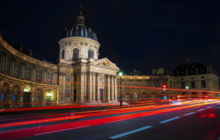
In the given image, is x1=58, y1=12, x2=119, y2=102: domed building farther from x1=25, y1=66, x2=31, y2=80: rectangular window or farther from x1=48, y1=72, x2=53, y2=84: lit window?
x1=25, y1=66, x2=31, y2=80: rectangular window

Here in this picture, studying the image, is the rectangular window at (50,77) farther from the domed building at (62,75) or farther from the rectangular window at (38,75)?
the rectangular window at (38,75)

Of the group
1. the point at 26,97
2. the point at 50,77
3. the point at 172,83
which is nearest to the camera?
the point at 26,97

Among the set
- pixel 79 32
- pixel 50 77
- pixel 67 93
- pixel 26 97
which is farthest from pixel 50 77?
pixel 79 32

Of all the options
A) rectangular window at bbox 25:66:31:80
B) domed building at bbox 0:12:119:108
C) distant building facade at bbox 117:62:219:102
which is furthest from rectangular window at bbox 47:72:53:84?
distant building facade at bbox 117:62:219:102

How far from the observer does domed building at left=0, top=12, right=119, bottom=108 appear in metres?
26.7

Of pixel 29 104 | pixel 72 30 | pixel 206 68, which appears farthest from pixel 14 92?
pixel 206 68

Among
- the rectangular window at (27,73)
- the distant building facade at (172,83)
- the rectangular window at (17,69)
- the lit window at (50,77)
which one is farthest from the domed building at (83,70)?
the distant building facade at (172,83)

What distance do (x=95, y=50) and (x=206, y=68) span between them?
46040 mm

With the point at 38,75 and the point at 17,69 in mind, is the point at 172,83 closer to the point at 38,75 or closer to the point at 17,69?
the point at 38,75

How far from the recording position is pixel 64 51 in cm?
4681

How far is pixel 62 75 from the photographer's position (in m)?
40.6

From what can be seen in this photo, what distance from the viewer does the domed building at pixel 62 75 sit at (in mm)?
26656

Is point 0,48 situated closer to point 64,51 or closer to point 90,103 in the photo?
point 90,103

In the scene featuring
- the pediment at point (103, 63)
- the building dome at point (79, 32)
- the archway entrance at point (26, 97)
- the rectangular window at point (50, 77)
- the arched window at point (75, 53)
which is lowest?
the archway entrance at point (26, 97)
